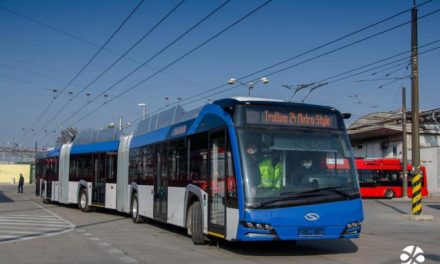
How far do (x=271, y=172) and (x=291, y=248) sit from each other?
280 centimetres

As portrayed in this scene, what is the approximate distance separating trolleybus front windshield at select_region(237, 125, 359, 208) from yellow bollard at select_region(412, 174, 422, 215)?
1147 centimetres

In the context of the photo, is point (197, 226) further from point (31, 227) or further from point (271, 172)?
point (31, 227)

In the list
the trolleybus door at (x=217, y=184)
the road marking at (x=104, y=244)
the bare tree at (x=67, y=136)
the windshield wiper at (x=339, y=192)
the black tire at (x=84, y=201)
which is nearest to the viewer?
the windshield wiper at (x=339, y=192)

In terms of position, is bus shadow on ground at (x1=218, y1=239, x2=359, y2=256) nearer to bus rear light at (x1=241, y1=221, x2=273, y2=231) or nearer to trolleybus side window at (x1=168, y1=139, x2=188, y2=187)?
bus rear light at (x1=241, y1=221, x2=273, y2=231)

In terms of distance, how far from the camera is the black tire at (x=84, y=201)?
2400 centimetres

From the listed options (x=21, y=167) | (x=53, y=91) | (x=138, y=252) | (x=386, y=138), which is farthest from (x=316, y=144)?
(x=21, y=167)

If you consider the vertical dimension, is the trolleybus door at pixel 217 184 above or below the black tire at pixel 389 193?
above

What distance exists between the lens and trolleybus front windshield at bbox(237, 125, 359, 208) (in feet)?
34.2

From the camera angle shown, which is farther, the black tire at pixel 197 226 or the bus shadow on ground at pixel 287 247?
the black tire at pixel 197 226

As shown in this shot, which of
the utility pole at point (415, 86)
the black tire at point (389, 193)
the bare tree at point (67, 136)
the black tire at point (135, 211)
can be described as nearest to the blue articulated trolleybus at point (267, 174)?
the black tire at point (135, 211)

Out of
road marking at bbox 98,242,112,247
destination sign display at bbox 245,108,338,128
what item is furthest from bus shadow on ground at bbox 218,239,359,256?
destination sign display at bbox 245,108,338,128

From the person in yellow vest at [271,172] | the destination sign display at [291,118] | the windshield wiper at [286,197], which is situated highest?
the destination sign display at [291,118]

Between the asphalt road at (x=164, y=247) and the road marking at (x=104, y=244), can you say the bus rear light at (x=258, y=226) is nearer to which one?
the asphalt road at (x=164, y=247)

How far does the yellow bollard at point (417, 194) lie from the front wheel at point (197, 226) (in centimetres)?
1181
